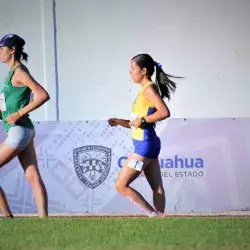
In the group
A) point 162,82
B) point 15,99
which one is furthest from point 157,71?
point 15,99

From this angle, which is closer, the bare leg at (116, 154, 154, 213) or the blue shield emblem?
the bare leg at (116, 154, 154, 213)

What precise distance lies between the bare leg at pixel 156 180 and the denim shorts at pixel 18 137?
1078 mm

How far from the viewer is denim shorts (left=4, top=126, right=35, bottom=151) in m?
8.64

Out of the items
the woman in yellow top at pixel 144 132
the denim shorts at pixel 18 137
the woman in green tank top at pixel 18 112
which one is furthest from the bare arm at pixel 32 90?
the woman in yellow top at pixel 144 132

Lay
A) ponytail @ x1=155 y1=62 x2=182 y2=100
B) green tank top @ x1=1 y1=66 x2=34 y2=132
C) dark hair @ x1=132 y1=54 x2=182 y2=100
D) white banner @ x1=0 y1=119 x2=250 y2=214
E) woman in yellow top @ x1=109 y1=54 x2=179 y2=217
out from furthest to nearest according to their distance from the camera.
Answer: white banner @ x1=0 y1=119 x2=250 y2=214 → ponytail @ x1=155 y1=62 x2=182 y2=100 → dark hair @ x1=132 y1=54 x2=182 y2=100 → green tank top @ x1=1 y1=66 x2=34 y2=132 → woman in yellow top @ x1=109 y1=54 x2=179 y2=217

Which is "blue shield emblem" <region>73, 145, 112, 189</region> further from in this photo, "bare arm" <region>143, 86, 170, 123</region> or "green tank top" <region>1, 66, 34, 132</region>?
"bare arm" <region>143, 86, 170, 123</region>

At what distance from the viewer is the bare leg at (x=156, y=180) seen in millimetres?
8852

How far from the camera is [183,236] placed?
7.11m

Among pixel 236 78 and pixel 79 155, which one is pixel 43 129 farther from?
pixel 236 78

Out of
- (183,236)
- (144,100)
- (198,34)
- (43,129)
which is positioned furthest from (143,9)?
(183,236)

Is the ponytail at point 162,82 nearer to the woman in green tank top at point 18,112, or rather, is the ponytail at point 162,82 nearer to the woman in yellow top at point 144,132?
the woman in yellow top at point 144,132

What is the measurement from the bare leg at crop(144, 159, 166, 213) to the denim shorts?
1.08 meters

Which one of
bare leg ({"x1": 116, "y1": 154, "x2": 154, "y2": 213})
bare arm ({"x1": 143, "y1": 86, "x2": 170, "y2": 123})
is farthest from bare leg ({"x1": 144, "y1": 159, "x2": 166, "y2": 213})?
bare arm ({"x1": 143, "y1": 86, "x2": 170, "y2": 123})

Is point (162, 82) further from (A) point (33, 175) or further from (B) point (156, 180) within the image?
(A) point (33, 175)
